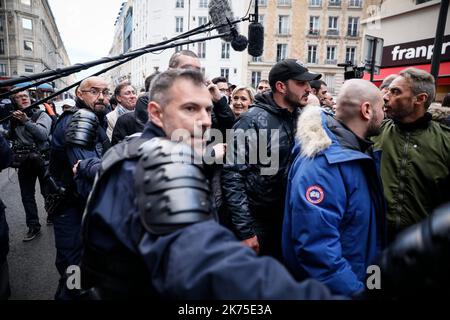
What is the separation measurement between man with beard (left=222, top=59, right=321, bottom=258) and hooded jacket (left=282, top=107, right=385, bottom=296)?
0.67 m

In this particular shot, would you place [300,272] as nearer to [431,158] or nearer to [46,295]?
[431,158]

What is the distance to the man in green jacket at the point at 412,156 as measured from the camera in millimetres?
2430

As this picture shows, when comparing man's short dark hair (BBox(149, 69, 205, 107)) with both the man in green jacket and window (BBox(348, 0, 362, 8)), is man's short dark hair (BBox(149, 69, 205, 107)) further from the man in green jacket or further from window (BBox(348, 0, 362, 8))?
window (BBox(348, 0, 362, 8))

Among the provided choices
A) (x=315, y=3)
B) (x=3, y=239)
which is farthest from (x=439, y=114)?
(x=315, y=3)

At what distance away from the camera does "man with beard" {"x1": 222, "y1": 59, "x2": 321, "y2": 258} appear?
263 centimetres

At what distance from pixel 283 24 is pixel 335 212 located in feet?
135

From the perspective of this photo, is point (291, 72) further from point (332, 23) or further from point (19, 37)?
point (19, 37)

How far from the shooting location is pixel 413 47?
1127cm

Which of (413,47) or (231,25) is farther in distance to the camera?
(413,47)

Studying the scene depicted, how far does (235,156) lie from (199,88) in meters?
1.24

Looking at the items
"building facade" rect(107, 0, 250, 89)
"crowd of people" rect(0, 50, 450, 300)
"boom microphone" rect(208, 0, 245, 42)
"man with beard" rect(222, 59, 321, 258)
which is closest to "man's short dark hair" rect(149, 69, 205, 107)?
"crowd of people" rect(0, 50, 450, 300)

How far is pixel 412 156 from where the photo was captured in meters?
2.49

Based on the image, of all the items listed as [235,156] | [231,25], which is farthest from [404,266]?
[231,25]
